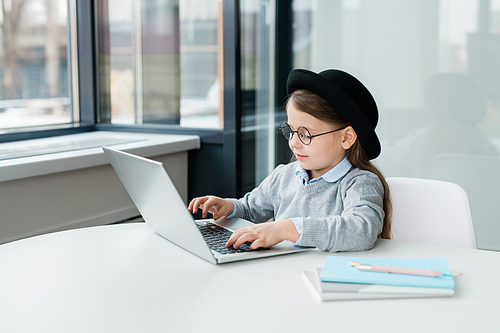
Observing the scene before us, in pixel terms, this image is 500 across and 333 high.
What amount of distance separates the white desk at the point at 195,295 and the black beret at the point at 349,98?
29 centimetres

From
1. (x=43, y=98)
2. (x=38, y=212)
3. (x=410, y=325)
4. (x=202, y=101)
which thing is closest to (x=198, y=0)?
(x=202, y=101)

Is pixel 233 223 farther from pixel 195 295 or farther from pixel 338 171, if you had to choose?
pixel 195 295

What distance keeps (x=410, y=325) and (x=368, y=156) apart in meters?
0.65

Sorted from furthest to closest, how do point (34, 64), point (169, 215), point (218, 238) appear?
1. point (34, 64)
2. point (218, 238)
3. point (169, 215)

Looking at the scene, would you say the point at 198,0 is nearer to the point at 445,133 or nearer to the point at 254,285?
the point at 445,133

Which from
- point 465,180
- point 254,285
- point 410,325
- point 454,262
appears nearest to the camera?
point 410,325

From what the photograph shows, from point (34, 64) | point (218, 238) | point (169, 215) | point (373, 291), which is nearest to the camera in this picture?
point (373, 291)

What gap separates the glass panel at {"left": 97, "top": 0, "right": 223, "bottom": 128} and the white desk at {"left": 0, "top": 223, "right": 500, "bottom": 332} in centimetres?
158

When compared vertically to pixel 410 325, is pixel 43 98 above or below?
above

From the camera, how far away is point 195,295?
2.71 ft

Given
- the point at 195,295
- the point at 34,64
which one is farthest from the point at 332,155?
the point at 34,64

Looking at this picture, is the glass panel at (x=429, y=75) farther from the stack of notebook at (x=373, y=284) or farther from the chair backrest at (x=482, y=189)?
the stack of notebook at (x=373, y=284)

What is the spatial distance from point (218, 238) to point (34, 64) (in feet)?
5.73

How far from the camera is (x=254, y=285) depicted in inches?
34.3
